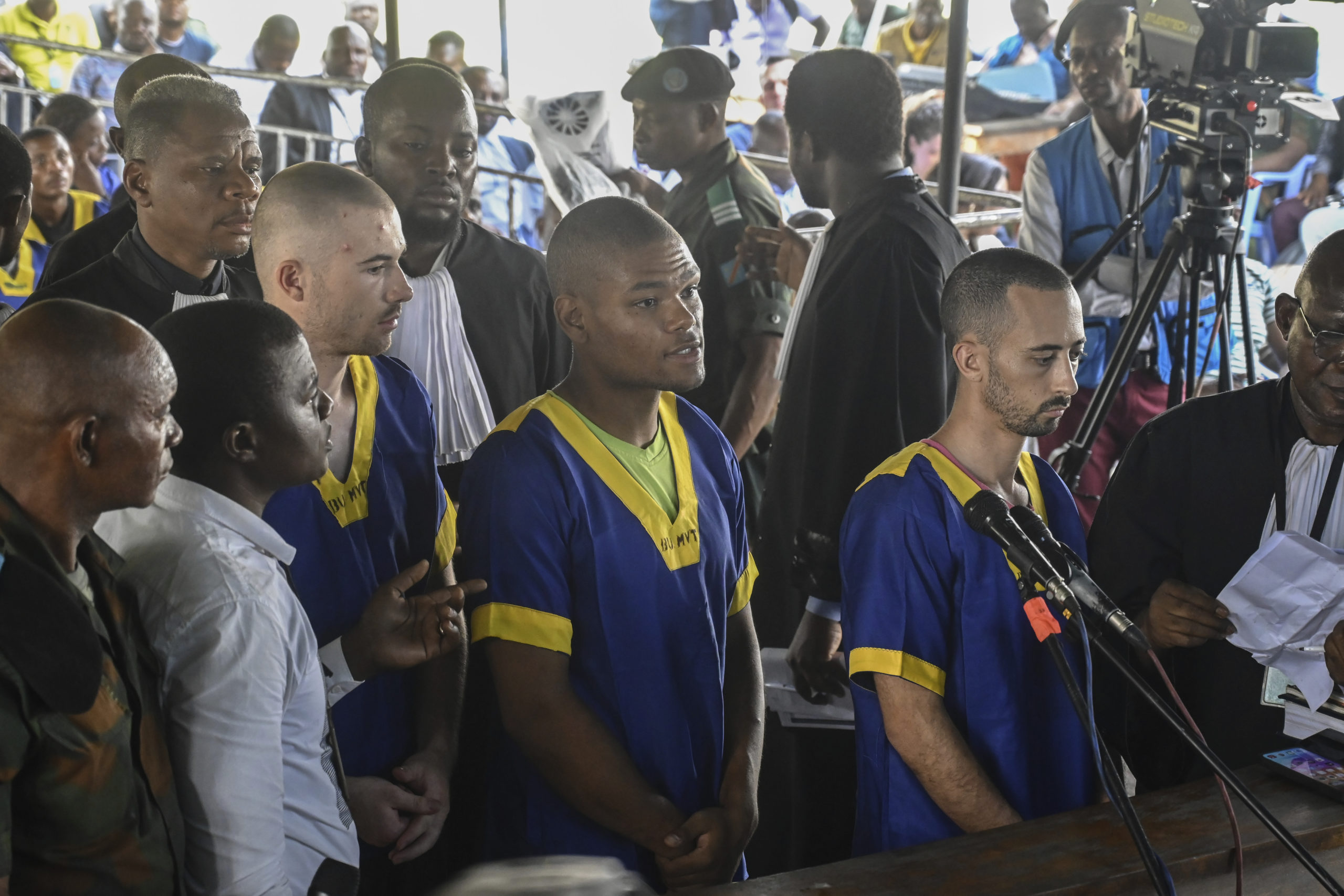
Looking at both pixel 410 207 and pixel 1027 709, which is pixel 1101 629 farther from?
pixel 410 207

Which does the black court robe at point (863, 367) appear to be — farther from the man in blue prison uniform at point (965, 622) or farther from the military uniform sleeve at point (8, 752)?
the military uniform sleeve at point (8, 752)

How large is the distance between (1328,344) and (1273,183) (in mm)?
4697

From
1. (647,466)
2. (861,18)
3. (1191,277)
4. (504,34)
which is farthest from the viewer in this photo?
(861,18)

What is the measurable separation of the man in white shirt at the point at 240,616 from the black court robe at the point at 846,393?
1204 millimetres

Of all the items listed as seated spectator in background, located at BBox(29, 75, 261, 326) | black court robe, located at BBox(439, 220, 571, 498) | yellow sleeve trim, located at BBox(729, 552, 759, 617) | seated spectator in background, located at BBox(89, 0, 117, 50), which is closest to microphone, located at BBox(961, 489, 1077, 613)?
yellow sleeve trim, located at BBox(729, 552, 759, 617)

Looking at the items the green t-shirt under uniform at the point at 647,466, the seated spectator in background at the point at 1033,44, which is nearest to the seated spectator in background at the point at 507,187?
the seated spectator in background at the point at 1033,44

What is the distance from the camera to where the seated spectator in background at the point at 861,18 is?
298 inches

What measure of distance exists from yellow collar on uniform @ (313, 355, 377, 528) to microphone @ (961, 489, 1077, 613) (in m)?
0.93

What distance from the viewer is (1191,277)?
10.2ft

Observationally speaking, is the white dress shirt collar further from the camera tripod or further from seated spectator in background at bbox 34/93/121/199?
seated spectator in background at bbox 34/93/121/199

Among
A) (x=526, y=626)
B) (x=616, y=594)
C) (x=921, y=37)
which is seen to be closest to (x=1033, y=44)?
(x=921, y=37)

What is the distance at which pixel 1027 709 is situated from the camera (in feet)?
6.11

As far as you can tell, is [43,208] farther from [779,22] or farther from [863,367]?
[779,22]

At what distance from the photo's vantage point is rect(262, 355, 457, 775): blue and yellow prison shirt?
1.81m
